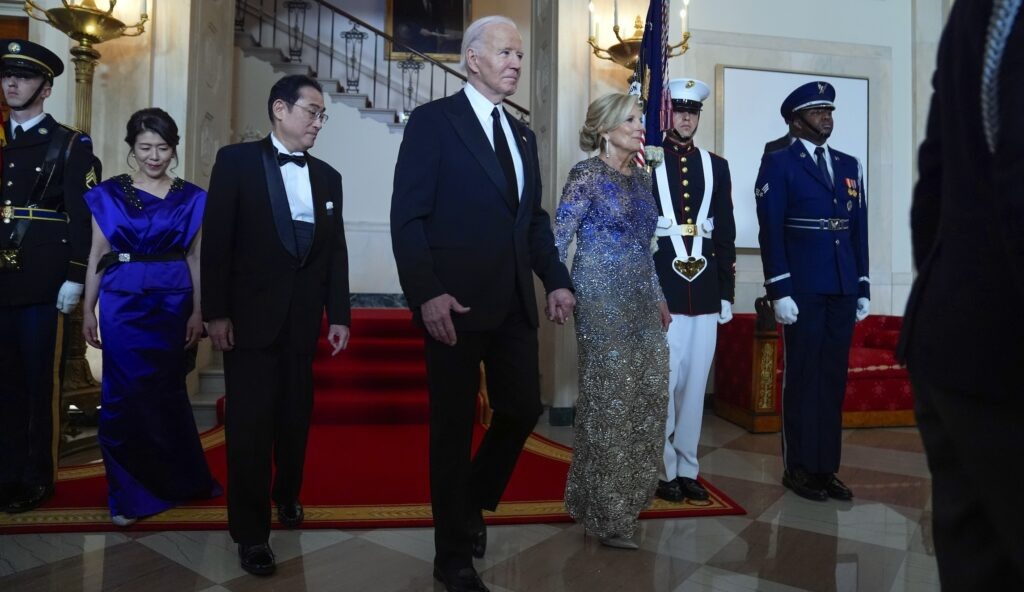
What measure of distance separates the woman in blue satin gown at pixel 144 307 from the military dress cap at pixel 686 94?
1.96 metres

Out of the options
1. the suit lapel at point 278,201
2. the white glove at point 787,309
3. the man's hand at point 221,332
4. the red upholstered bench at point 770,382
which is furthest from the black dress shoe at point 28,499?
the red upholstered bench at point 770,382

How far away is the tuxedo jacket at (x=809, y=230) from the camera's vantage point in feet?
9.66

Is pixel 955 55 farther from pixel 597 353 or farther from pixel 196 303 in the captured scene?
pixel 196 303

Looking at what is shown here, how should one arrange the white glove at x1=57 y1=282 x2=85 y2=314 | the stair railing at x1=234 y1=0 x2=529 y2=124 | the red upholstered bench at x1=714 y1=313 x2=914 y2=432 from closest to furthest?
the white glove at x1=57 y1=282 x2=85 y2=314, the red upholstered bench at x1=714 y1=313 x2=914 y2=432, the stair railing at x1=234 y1=0 x2=529 y2=124

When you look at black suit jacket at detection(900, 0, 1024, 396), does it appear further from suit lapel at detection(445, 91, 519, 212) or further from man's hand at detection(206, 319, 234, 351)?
man's hand at detection(206, 319, 234, 351)

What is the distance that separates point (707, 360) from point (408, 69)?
283 inches

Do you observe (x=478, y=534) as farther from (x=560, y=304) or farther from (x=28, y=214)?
(x=28, y=214)

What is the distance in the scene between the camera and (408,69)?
8.94 m

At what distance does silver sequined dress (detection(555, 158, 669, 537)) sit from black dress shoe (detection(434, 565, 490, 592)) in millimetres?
551

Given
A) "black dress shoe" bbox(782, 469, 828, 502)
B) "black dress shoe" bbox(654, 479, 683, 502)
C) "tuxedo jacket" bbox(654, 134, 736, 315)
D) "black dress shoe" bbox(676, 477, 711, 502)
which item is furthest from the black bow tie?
"black dress shoe" bbox(782, 469, 828, 502)

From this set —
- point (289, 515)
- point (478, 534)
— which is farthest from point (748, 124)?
point (289, 515)

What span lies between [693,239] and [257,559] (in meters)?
2.02

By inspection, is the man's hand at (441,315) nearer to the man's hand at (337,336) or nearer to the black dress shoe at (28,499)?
the man's hand at (337,336)

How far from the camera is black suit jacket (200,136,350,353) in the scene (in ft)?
6.86
